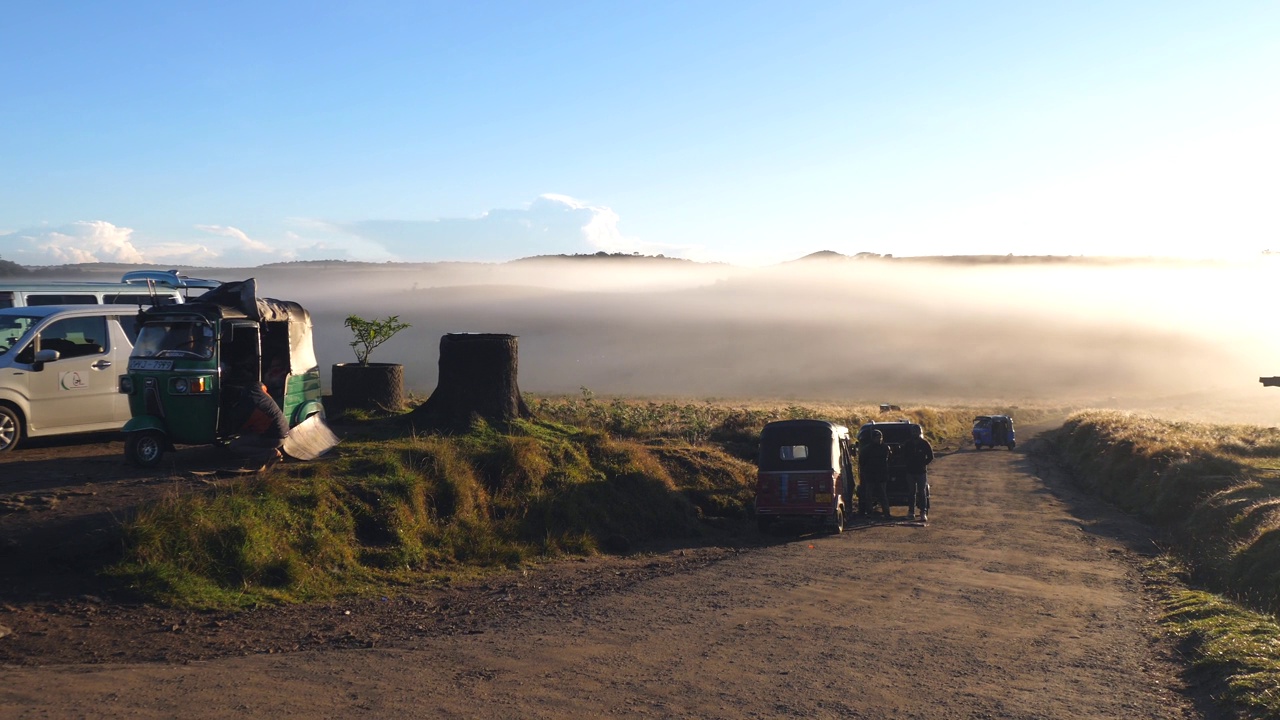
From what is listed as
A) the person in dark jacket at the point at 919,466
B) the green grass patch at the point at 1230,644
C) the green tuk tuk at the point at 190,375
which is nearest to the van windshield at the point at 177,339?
the green tuk tuk at the point at 190,375

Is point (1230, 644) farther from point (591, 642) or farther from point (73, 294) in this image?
point (73, 294)

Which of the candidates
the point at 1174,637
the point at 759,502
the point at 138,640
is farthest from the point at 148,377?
the point at 1174,637

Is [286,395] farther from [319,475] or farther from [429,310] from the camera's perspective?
[429,310]

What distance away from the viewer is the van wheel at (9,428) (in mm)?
14609

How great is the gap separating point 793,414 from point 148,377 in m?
35.1

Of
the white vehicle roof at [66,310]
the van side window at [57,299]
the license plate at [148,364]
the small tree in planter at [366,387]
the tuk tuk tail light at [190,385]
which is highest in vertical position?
the van side window at [57,299]

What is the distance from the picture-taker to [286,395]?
16094 mm

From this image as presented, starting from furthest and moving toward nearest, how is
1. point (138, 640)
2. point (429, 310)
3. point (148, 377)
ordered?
point (429, 310) < point (148, 377) < point (138, 640)

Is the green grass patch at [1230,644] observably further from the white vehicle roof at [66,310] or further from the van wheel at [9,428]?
the white vehicle roof at [66,310]

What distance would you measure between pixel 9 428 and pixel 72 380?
1.15m

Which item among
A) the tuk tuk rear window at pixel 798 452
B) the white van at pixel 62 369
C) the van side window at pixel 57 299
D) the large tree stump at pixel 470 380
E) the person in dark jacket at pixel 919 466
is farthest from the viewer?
the person in dark jacket at pixel 919 466

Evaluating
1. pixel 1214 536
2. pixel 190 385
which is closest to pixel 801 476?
pixel 1214 536

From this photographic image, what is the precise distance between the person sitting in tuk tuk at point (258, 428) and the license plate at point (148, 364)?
3.82ft

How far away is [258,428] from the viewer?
14969 mm
